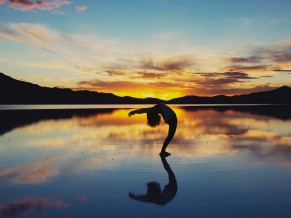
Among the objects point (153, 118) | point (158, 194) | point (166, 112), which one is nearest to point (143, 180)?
point (158, 194)

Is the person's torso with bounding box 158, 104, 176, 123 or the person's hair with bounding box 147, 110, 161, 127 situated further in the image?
the person's torso with bounding box 158, 104, 176, 123

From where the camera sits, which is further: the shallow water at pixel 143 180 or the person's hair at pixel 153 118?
the person's hair at pixel 153 118

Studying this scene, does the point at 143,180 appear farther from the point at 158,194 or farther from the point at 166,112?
the point at 166,112

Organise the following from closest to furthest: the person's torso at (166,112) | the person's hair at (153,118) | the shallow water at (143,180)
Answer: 1. the shallow water at (143,180)
2. the person's hair at (153,118)
3. the person's torso at (166,112)

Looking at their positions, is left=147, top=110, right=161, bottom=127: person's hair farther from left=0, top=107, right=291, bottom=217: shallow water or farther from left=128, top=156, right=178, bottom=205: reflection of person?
left=128, top=156, right=178, bottom=205: reflection of person

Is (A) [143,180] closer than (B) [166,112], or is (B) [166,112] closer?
(A) [143,180]

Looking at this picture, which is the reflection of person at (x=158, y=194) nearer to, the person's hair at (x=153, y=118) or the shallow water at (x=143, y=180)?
the shallow water at (x=143, y=180)

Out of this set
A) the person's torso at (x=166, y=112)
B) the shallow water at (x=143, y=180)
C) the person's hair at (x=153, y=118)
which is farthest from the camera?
the person's torso at (x=166, y=112)

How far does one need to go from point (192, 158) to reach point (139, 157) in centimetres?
217

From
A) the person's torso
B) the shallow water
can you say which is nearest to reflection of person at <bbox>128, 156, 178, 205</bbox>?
the shallow water

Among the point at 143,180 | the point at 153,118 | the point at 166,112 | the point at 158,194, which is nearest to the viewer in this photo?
the point at 158,194

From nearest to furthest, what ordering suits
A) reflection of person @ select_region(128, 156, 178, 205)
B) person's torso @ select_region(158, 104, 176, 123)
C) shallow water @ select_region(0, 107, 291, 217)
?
shallow water @ select_region(0, 107, 291, 217) → reflection of person @ select_region(128, 156, 178, 205) → person's torso @ select_region(158, 104, 176, 123)

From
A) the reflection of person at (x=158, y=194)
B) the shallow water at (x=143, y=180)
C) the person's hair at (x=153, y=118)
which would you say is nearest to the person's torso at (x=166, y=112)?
the person's hair at (x=153, y=118)

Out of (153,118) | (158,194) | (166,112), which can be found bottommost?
(158,194)
